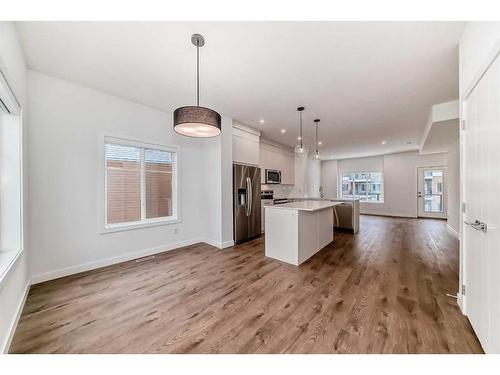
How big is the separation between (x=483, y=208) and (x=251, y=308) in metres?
2.17

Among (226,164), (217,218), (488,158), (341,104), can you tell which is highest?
(341,104)

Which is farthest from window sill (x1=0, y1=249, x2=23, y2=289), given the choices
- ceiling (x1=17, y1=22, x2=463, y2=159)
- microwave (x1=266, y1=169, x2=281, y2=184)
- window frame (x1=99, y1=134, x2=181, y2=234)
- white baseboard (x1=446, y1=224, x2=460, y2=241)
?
white baseboard (x1=446, y1=224, x2=460, y2=241)

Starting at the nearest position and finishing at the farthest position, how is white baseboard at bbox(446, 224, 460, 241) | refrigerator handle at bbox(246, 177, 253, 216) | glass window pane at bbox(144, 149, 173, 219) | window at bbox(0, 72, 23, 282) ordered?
window at bbox(0, 72, 23, 282) → glass window pane at bbox(144, 149, 173, 219) → refrigerator handle at bbox(246, 177, 253, 216) → white baseboard at bbox(446, 224, 460, 241)

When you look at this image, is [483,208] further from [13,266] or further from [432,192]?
[432,192]

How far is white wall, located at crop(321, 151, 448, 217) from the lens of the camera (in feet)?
25.8

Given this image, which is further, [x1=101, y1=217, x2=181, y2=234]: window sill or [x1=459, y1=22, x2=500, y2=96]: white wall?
[x1=101, y1=217, x2=181, y2=234]: window sill

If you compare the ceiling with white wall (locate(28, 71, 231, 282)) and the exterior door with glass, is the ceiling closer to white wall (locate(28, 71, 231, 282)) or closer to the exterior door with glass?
white wall (locate(28, 71, 231, 282))

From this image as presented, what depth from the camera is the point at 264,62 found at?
2330 mm

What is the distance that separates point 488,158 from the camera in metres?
1.46

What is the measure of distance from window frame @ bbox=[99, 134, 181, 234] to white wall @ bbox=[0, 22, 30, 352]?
84 cm

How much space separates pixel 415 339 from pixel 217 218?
131 inches
